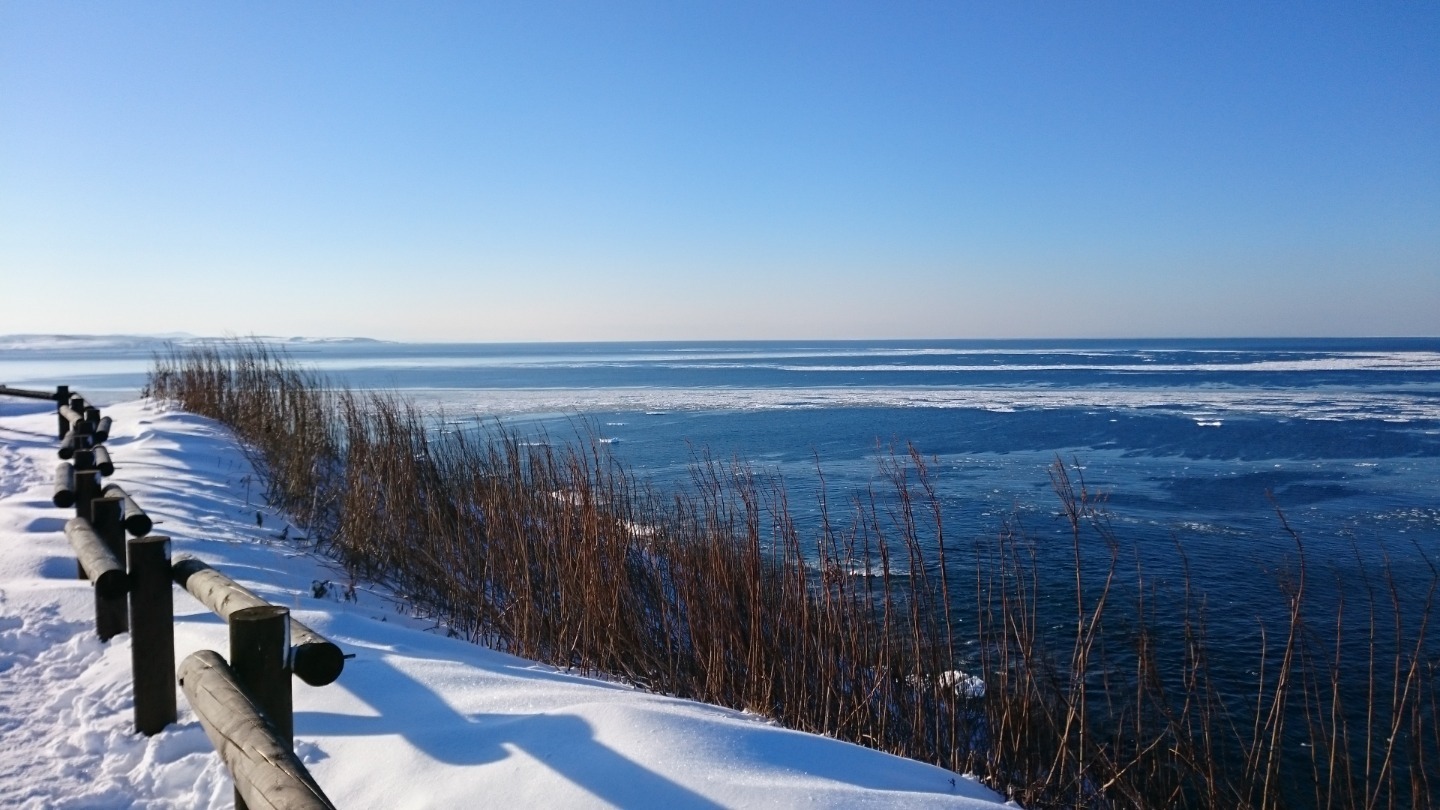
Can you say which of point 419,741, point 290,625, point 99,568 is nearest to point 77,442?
point 99,568

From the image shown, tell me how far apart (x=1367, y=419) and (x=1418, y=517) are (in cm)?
1070

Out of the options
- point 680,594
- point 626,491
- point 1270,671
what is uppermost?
point 626,491

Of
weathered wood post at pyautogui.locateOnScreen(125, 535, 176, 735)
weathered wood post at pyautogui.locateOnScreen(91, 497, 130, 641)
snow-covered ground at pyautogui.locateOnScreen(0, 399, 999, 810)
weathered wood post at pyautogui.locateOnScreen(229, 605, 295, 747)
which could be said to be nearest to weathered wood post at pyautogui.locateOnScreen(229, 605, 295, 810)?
weathered wood post at pyautogui.locateOnScreen(229, 605, 295, 747)

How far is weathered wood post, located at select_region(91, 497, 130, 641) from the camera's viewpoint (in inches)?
150

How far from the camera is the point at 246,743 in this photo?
77.1 inches

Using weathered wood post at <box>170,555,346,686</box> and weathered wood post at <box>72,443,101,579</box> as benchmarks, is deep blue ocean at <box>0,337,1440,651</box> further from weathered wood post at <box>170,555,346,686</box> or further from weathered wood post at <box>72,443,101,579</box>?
weathered wood post at <box>72,443,101,579</box>

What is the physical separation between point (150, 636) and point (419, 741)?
0.99 meters

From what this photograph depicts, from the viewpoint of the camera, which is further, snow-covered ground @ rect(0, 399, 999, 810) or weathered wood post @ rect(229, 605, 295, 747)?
snow-covered ground @ rect(0, 399, 999, 810)

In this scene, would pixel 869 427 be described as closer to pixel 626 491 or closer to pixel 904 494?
pixel 626 491

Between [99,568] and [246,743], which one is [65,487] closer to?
[99,568]

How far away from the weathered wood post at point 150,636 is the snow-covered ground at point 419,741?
8 cm

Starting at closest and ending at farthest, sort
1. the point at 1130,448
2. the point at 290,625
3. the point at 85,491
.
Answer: the point at 290,625, the point at 85,491, the point at 1130,448

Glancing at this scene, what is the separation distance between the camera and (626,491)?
6.72 metres

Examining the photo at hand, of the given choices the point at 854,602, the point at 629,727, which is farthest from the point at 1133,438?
the point at 629,727
